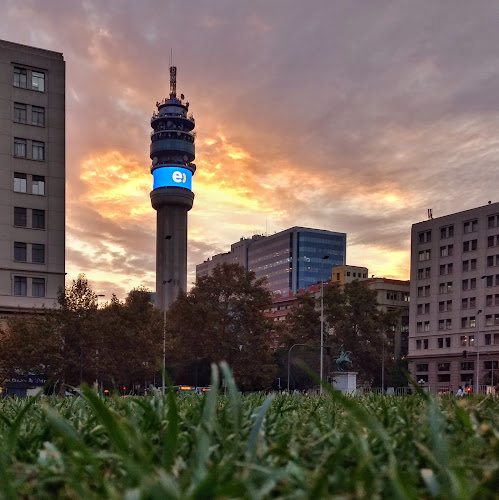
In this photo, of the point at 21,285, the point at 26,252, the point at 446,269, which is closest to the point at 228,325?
the point at 21,285

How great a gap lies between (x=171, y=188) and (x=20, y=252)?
4123 inches

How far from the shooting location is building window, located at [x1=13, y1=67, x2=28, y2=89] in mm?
57969

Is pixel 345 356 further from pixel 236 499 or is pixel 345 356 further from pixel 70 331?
pixel 236 499

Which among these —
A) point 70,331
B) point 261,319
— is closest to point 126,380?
point 70,331

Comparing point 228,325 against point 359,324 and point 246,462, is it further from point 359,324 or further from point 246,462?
point 246,462

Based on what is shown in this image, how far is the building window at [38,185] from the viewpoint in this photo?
57.6 m

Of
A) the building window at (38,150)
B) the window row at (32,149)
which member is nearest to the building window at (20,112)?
the window row at (32,149)

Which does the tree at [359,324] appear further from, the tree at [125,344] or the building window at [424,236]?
the building window at [424,236]

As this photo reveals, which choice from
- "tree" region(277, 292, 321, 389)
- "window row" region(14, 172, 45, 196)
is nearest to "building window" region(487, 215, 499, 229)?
"tree" region(277, 292, 321, 389)

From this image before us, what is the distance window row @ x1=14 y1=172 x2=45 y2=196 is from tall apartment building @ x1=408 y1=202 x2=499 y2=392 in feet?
202

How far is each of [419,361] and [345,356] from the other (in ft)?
183

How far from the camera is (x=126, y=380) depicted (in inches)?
1948

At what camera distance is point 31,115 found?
58.2m

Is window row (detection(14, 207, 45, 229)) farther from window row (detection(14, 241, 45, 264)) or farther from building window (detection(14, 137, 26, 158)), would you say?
building window (detection(14, 137, 26, 158))
